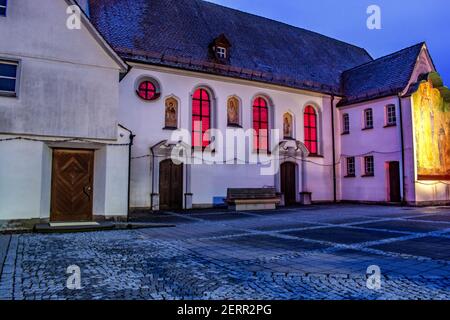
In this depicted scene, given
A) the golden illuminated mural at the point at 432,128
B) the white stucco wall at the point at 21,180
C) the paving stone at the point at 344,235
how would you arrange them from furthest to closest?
the golden illuminated mural at the point at 432,128
the white stucco wall at the point at 21,180
the paving stone at the point at 344,235

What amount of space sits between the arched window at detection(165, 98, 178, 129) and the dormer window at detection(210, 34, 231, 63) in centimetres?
392

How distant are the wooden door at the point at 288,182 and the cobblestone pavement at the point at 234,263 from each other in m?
11.7

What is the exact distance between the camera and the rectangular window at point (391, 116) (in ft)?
71.5

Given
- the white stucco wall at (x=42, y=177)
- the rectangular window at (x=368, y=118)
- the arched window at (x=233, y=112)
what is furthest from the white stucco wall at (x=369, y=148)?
the white stucco wall at (x=42, y=177)

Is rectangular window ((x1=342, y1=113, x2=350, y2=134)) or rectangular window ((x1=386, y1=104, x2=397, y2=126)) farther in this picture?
rectangular window ((x1=342, y1=113, x2=350, y2=134))

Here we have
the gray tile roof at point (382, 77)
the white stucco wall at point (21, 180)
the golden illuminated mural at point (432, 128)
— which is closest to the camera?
the white stucco wall at point (21, 180)

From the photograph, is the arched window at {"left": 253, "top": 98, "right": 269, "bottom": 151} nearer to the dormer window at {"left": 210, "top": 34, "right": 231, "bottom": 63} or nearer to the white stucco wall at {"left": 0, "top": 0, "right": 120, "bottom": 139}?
the dormer window at {"left": 210, "top": 34, "right": 231, "bottom": 63}

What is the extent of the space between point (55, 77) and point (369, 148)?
18.5 metres

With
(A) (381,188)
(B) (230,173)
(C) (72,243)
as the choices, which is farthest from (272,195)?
(C) (72,243)

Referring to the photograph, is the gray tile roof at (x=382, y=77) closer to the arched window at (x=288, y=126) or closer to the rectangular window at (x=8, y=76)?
the arched window at (x=288, y=126)

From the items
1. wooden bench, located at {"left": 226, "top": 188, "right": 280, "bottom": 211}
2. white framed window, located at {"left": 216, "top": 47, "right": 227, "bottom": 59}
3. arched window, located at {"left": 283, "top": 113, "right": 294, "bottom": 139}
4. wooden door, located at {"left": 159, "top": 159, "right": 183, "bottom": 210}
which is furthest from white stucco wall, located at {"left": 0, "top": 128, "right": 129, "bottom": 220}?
arched window, located at {"left": 283, "top": 113, "right": 294, "bottom": 139}

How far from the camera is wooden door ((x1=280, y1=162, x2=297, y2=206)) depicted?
22906 mm
